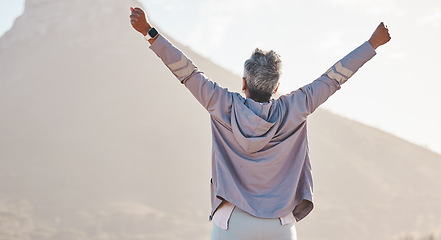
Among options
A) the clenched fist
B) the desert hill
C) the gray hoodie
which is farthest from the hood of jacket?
the desert hill

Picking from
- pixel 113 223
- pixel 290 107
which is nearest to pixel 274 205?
pixel 290 107

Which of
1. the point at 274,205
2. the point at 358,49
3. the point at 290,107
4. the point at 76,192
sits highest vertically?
the point at 76,192

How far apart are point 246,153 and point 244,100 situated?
0.74 feet

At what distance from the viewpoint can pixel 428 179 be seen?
28094 millimetres

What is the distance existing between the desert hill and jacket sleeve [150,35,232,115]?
1767 centimetres

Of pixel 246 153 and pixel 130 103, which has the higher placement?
pixel 130 103

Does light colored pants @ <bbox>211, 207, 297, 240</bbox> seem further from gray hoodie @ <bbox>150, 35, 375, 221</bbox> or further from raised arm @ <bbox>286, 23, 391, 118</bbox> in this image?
raised arm @ <bbox>286, 23, 391, 118</bbox>

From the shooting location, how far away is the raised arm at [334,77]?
2355mm

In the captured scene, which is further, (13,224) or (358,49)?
(13,224)

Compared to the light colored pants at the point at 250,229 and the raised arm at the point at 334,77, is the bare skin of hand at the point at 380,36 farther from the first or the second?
the light colored pants at the point at 250,229

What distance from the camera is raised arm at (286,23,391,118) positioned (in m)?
2.36

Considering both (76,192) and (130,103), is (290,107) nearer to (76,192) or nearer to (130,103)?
(76,192)

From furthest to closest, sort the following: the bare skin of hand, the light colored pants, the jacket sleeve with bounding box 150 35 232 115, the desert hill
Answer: the desert hill < the bare skin of hand < the jacket sleeve with bounding box 150 35 232 115 < the light colored pants

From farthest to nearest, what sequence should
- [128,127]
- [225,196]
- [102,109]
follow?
[102,109]
[128,127]
[225,196]
